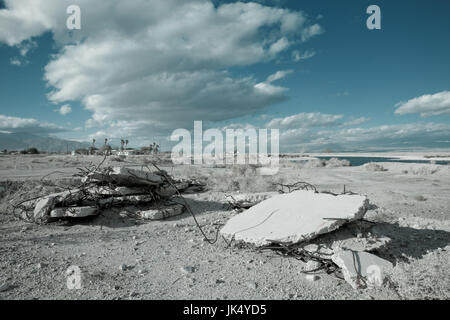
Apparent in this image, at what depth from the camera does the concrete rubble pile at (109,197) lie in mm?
5086

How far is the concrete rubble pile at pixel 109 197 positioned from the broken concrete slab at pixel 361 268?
3447 mm

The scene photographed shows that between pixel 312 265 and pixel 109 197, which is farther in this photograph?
pixel 109 197

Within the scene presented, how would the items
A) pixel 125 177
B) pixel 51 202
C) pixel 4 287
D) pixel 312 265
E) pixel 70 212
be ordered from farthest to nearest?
pixel 125 177 → pixel 51 202 → pixel 70 212 → pixel 312 265 → pixel 4 287

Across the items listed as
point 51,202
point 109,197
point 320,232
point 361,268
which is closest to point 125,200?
point 109,197

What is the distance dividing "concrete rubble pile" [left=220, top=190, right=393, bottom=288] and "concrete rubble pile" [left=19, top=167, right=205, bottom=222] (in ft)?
7.01

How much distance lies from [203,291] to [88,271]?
1.43 m

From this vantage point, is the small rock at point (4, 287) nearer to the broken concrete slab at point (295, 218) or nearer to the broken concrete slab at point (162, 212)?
the broken concrete slab at point (295, 218)

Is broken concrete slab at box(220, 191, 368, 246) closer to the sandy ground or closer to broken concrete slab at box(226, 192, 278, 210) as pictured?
the sandy ground

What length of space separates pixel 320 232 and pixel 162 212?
11.5 ft

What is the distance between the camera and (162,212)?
5609 mm

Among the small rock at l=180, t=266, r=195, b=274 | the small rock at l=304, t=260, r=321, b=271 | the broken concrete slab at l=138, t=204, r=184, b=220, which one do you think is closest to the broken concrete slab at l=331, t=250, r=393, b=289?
the small rock at l=304, t=260, r=321, b=271

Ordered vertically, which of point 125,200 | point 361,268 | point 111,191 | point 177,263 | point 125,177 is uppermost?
point 125,177

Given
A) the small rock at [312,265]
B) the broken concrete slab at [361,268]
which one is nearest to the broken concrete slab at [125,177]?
the small rock at [312,265]

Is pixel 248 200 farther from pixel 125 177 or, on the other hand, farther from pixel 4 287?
pixel 4 287
